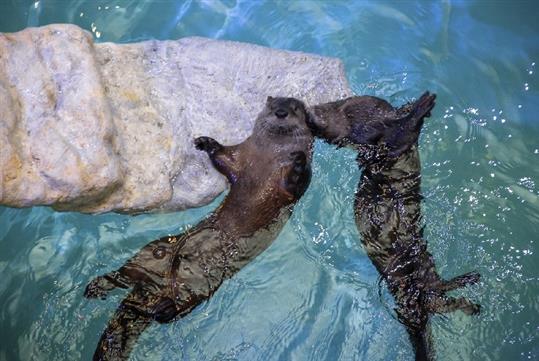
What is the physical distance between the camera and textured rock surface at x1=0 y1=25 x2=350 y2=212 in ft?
9.61

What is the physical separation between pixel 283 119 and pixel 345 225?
3.09 ft

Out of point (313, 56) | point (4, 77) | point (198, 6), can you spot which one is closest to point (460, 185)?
point (313, 56)

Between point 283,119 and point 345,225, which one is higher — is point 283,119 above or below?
above

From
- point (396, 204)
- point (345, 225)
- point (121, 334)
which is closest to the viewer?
point (121, 334)

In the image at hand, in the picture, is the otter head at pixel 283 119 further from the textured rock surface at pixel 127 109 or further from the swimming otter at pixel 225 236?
the textured rock surface at pixel 127 109

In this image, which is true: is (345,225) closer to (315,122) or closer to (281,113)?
(315,122)

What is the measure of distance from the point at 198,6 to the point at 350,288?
2.78 m

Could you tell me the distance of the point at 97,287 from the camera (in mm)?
3336

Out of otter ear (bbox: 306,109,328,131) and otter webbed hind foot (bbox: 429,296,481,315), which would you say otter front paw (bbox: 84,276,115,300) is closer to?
otter ear (bbox: 306,109,328,131)

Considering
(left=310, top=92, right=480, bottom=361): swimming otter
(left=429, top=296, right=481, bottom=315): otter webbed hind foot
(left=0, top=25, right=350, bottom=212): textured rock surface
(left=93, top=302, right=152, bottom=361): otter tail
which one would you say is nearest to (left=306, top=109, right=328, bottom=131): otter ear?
(left=310, top=92, right=480, bottom=361): swimming otter

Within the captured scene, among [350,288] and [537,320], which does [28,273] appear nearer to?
[350,288]

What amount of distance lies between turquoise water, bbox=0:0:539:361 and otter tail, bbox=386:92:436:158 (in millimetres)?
582

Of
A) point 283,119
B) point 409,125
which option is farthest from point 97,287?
point 409,125

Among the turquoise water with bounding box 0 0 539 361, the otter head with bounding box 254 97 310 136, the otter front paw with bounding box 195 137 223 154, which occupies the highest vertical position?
the otter head with bounding box 254 97 310 136
